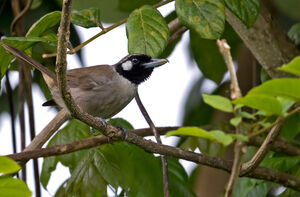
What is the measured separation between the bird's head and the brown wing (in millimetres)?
145

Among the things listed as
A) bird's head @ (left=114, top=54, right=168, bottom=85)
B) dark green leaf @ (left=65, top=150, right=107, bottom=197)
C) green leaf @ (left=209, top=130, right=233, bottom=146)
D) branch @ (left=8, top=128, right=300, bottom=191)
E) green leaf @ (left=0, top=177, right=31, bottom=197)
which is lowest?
dark green leaf @ (left=65, top=150, right=107, bottom=197)

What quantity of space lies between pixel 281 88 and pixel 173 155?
44.6 inches

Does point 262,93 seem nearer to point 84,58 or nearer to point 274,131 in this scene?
point 274,131

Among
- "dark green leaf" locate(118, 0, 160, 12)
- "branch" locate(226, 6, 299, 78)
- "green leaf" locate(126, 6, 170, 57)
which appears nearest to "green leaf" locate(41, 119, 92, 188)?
"dark green leaf" locate(118, 0, 160, 12)

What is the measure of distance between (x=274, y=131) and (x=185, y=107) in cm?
245

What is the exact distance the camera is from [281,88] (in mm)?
1489

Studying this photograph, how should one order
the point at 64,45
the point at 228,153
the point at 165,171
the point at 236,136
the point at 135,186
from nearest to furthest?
the point at 236,136, the point at 64,45, the point at 165,171, the point at 135,186, the point at 228,153

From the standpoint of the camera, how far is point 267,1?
3699 millimetres

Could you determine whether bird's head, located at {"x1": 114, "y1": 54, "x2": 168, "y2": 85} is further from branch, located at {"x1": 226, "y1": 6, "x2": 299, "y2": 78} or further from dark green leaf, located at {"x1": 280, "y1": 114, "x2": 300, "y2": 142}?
dark green leaf, located at {"x1": 280, "y1": 114, "x2": 300, "y2": 142}

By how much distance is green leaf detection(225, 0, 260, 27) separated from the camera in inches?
107

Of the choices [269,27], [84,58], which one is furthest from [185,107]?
[269,27]

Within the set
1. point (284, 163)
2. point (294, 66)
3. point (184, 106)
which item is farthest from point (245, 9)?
point (184, 106)

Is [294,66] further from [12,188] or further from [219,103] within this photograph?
[12,188]

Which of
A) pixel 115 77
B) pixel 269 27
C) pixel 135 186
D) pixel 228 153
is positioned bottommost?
pixel 228 153
